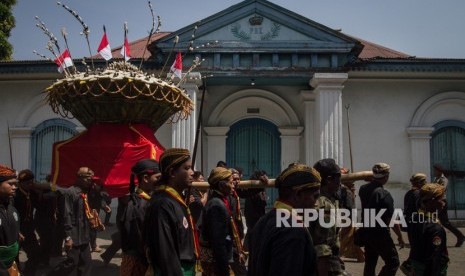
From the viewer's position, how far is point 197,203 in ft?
24.2

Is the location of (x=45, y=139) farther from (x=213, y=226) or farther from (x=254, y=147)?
(x=213, y=226)

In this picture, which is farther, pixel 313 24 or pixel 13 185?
pixel 313 24

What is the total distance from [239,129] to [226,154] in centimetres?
85

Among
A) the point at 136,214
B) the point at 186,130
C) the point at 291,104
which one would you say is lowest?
the point at 136,214

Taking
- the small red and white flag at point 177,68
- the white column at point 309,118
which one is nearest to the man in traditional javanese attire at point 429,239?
the small red and white flag at point 177,68

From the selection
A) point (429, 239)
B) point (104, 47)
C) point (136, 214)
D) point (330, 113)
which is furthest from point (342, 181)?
point (330, 113)

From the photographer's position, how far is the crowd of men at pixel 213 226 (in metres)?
2.91

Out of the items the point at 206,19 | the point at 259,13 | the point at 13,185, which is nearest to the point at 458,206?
the point at 259,13

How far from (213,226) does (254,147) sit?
30.4ft

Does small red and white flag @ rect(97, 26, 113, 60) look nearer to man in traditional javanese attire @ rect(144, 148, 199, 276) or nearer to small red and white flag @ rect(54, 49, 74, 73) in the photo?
small red and white flag @ rect(54, 49, 74, 73)

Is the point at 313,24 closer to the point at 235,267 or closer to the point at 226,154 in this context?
the point at 226,154

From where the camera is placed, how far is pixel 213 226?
4.90 metres

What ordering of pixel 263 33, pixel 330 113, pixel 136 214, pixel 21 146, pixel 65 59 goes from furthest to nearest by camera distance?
pixel 21 146
pixel 263 33
pixel 330 113
pixel 65 59
pixel 136 214

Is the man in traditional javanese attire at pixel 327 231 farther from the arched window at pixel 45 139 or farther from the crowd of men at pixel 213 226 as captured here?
the arched window at pixel 45 139
